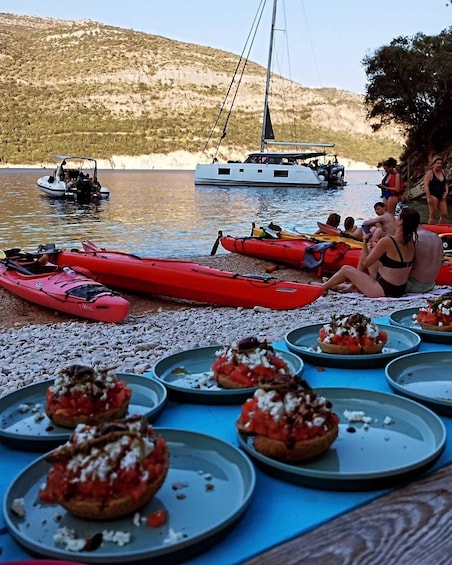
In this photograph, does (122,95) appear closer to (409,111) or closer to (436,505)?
(409,111)

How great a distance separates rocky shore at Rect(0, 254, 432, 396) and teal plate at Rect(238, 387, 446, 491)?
87.0 inches

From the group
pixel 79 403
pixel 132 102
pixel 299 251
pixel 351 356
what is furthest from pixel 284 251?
pixel 132 102

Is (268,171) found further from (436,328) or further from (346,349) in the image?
(346,349)

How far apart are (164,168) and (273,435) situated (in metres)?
85.8

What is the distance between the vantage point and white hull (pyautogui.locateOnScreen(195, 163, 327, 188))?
4531cm

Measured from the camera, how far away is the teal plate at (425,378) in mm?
2268

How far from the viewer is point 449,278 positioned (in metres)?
8.77

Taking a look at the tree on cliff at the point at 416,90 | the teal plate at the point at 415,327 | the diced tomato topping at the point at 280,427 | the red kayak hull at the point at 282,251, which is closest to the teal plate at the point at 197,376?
the diced tomato topping at the point at 280,427

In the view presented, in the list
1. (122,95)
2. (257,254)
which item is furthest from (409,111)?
(122,95)

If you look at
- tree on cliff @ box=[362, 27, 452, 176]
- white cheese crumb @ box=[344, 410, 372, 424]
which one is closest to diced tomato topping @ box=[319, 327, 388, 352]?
white cheese crumb @ box=[344, 410, 372, 424]

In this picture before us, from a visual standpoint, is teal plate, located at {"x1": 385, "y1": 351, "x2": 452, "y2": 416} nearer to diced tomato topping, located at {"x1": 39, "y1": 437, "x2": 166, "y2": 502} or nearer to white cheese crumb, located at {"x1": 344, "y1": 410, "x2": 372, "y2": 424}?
white cheese crumb, located at {"x1": 344, "y1": 410, "x2": 372, "y2": 424}

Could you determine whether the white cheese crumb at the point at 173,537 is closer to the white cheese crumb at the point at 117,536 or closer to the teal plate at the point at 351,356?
the white cheese crumb at the point at 117,536

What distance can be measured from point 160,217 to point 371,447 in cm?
2539

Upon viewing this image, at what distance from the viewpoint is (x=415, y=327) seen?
3.47 meters
